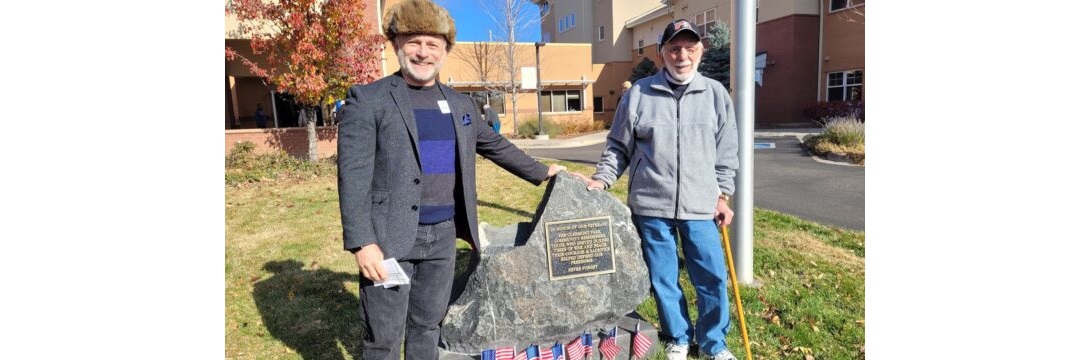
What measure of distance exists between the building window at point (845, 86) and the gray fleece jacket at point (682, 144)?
68.6 ft

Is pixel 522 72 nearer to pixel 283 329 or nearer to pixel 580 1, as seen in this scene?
pixel 580 1

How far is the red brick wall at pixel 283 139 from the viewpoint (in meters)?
12.3

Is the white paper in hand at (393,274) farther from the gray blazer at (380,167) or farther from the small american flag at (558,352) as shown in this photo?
the small american flag at (558,352)

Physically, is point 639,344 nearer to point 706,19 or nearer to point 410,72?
point 410,72

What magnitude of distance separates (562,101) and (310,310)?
75.1 feet

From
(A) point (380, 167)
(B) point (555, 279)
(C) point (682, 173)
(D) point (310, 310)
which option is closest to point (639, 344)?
(B) point (555, 279)

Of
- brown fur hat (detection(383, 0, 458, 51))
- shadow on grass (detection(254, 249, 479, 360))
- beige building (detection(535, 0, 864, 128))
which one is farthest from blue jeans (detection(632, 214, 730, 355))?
beige building (detection(535, 0, 864, 128))

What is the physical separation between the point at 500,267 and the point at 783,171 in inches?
375

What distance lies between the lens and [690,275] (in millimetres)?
3324

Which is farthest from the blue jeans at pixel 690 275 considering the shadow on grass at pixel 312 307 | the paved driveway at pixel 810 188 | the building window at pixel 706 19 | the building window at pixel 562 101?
the building window at pixel 706 19

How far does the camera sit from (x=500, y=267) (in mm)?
3238

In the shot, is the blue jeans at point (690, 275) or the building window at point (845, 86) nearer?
the blue jeans at point (690, 275)

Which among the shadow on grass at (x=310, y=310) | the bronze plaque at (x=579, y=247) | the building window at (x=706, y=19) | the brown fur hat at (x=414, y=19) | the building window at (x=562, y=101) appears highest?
the building window at (x=706, y=19)

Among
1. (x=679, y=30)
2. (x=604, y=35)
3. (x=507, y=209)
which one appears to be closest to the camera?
(x=679, y=30)
